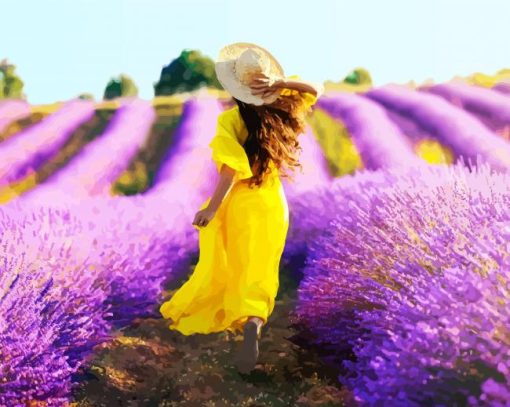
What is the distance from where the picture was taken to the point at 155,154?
27.3ft

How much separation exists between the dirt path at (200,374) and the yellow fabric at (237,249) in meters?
0.22

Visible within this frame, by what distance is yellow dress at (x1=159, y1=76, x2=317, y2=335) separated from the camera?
135 inches

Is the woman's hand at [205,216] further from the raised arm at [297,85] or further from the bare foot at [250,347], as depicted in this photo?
the raised arm at [297,85]

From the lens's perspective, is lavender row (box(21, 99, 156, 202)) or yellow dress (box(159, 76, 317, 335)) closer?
yellow dress (box(159, 76, 317, 335))

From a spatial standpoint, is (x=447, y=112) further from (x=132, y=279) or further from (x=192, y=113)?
(x=132, y=279)

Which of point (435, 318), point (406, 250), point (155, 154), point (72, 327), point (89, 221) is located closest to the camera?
point (435, 318)

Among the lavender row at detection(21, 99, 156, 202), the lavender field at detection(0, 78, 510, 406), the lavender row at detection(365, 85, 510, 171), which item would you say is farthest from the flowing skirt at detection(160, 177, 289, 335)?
the lavender row at detection(365, 85, 510, 171)

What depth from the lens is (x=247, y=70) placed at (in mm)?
3395

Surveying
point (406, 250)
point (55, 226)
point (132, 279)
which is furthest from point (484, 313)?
point (55, 226)

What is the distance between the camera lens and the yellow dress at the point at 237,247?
343 centimetres

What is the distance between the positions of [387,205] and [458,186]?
0.39m

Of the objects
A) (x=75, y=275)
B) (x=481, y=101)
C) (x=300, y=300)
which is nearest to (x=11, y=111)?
(x=481, y=101)

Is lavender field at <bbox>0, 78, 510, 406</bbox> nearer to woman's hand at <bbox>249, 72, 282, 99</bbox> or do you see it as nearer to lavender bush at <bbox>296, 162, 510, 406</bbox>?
lavender bush at <bbox>296, 162, 510, 406</bbox>

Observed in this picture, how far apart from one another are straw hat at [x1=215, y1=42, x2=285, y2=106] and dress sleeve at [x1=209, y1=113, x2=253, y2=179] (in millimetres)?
154
